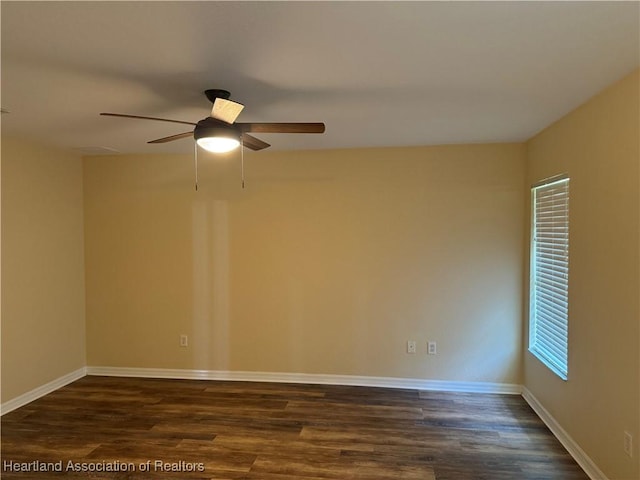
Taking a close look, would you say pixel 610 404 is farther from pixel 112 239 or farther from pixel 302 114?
pixel 112 239

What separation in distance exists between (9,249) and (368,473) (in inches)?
142

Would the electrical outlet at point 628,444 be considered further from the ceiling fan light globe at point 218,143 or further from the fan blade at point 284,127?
the ceiling fan light globe at point 218,143

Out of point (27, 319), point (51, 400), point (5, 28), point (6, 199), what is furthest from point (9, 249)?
point (5, 28)

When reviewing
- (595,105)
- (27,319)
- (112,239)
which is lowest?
(27,319)

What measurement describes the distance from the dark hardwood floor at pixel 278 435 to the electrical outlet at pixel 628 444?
0.53 m

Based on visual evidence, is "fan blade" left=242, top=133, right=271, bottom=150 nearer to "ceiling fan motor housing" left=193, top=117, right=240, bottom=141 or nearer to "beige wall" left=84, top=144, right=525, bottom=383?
"ceiling fan motor housing" left=193, top=117, right=240, bottom=141

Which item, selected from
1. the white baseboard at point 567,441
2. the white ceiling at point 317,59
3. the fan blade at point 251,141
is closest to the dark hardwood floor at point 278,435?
the white baseboard at point 567,441

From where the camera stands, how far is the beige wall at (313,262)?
4.13m

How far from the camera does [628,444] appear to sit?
89.7 inches

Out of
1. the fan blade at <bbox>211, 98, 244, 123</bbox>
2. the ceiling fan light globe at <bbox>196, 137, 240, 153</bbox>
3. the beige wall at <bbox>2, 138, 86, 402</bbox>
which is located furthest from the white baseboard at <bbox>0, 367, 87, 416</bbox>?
the fan blade at <bbox>211, 98, 244, 123</bbox>

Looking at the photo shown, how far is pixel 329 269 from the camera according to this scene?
4348mm

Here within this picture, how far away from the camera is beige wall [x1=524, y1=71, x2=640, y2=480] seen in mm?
2244

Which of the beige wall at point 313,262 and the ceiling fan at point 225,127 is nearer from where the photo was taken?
the ceiling fan at point 225,127

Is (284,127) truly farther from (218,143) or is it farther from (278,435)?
(278,435)
